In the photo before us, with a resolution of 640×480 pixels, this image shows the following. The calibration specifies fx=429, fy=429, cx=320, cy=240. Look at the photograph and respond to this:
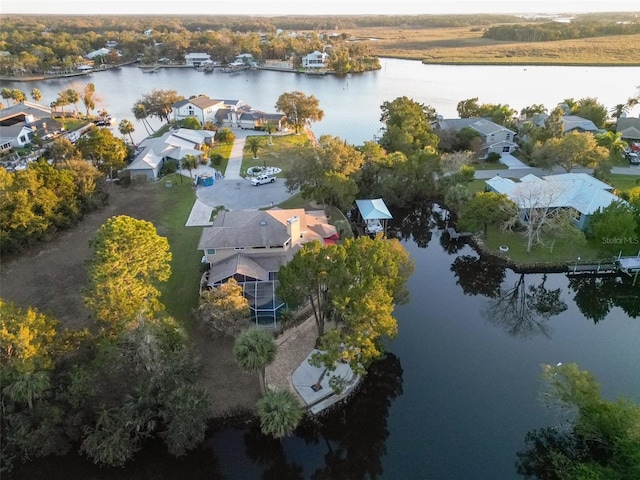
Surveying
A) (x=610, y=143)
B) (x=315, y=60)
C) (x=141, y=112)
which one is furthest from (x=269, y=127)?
(x=315, y=60)

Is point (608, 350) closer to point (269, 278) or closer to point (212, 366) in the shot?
point (269, 278)

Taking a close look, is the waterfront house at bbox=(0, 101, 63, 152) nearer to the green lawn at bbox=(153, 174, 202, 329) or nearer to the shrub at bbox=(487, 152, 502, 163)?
the green lawn at bbox=(153, 174, 202, 329)

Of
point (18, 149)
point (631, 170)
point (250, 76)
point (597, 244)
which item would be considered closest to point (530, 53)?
point (250, 76)

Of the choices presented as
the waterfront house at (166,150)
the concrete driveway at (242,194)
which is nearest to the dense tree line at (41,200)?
the waterfront house at (166,150)

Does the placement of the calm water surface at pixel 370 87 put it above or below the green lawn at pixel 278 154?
below

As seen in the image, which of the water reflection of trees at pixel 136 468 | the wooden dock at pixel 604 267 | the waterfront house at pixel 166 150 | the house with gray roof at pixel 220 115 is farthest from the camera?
the house with gray roof at pixel 220 115

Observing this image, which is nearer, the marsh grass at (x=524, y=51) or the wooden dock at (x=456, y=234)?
the wooden dock at (x=456, y=234)

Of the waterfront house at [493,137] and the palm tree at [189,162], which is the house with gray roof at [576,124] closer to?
the waterfront house at [493,137]
